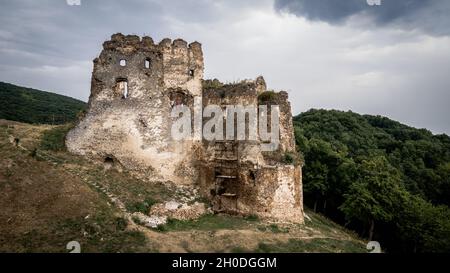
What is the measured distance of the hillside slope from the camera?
1291cm

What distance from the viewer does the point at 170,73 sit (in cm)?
2109

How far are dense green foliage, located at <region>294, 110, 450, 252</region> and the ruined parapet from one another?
15.4m

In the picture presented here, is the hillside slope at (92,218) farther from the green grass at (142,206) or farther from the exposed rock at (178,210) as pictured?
the exposed rock at (178,210)

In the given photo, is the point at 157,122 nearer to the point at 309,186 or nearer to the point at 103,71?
the point at 103,71

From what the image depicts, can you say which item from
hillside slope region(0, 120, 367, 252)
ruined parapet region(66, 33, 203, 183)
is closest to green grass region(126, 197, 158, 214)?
hillside slope region(0, 120, 367, 252)

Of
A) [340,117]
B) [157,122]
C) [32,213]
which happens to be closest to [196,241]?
[32,213]

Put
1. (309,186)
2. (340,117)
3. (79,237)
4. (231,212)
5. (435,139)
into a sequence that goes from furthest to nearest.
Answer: (340,117), (435,139), (309,186), (231,212), (79,237)

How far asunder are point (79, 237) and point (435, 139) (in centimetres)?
5507

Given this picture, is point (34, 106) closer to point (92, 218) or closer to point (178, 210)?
point (178, 210)

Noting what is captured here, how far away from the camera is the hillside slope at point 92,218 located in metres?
12.9

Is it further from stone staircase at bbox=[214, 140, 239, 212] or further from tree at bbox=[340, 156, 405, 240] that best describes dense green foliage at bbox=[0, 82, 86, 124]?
tree at bbox=[340, 156, 405, 240]

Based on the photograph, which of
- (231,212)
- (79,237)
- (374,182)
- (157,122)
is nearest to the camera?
(79,237)

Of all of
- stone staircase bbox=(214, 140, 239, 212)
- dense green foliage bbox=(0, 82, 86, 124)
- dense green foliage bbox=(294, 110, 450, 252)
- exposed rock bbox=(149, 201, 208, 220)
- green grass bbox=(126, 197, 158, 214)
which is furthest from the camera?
dense green foliage bbox=(0, 82, 86, 124)

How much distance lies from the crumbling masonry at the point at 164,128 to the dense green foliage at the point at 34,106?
17.3m
